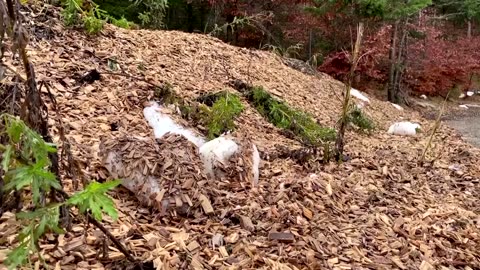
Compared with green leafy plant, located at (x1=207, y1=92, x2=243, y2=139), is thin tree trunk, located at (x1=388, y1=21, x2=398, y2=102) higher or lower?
lower

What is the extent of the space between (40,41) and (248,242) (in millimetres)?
3145

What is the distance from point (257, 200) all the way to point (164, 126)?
1.11m

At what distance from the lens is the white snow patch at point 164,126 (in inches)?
146

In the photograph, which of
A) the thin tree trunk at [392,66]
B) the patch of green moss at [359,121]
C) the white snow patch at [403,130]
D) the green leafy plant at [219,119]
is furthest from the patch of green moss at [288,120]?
the thin tree trunk at [392,66]

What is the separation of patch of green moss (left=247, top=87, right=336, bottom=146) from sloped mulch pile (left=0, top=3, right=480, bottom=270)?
0.21 meters

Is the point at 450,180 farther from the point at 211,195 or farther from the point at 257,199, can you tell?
the point at 211,195

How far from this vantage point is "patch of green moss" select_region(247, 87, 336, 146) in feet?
16.7

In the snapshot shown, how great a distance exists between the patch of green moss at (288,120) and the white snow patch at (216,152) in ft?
5.25

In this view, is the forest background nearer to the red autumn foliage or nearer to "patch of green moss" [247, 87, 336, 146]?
the red autumn foliage

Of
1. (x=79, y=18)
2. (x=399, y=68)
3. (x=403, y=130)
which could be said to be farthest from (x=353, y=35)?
(x=79, y=18)

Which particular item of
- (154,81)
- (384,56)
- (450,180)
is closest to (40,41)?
(154,81)

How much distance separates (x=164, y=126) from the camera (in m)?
3.78

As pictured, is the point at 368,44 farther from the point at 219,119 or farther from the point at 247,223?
the point at 247,223

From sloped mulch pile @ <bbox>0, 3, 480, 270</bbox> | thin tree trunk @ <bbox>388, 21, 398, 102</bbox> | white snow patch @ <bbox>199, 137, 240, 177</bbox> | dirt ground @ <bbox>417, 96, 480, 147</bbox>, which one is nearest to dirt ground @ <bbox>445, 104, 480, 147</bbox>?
dirt ground @ <bbox>417, 96, 480, 147</bbox>
